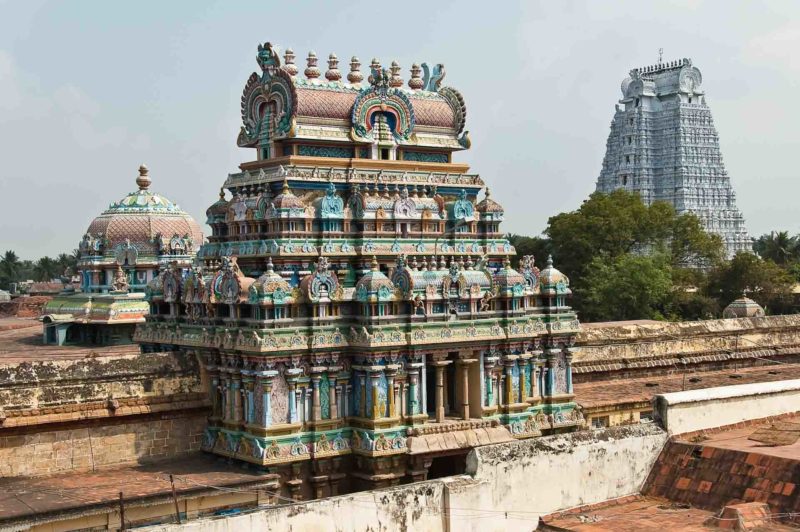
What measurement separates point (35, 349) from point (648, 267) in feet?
90.9

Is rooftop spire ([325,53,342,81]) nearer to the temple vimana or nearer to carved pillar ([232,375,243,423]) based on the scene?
the temple vimana

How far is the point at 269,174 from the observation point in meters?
23.6

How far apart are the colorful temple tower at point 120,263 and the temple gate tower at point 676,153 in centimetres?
4895

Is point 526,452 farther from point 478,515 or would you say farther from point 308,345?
point 308,345

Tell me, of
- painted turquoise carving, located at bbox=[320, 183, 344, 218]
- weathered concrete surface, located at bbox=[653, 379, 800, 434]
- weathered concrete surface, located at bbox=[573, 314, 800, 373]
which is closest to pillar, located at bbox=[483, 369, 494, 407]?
weathered concrete surface, located at bbox=[653, 379, 800, 434]

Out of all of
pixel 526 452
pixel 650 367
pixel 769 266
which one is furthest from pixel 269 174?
pixel 769 266

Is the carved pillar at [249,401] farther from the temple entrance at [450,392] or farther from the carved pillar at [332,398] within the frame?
the temple entrance at [450,392]

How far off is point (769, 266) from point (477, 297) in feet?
123

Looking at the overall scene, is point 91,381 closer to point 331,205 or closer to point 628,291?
point 331,205

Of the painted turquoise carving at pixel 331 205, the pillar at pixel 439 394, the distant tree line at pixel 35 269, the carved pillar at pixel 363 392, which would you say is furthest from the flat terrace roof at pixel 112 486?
the distant tree line at pixel 35 269

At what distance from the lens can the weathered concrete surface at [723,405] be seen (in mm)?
21703

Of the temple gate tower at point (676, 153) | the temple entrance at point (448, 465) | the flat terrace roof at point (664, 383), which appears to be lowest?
the temple entrance at point (448, 465)

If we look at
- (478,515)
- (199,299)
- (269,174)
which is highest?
(269,174)

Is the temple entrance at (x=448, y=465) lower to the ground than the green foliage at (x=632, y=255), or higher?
lower
